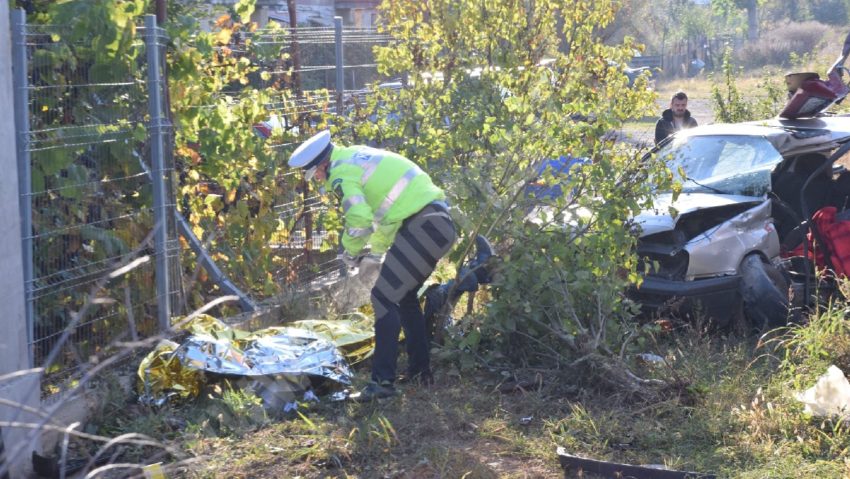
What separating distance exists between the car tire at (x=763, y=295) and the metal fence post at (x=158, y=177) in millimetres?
4197

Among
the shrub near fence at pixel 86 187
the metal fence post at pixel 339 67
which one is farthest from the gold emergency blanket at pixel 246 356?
the metal fence post at pixel 339 67

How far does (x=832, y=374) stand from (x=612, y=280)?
1.61 meters

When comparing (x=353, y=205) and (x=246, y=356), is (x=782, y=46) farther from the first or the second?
(x=246, y=356)

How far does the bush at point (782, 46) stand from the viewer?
43656mm

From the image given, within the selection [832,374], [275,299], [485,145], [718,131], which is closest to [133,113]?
[275,299]

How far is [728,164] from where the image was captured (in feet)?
27.3

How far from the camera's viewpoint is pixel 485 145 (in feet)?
24.1

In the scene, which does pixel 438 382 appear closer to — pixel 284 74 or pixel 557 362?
pixel 557 362

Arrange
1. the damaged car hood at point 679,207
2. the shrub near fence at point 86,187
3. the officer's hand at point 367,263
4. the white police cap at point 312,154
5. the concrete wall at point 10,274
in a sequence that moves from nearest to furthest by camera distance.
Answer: the concrete wall at point 10,274 < the shrub near fence at point 86,187 < the white police cap at point 312,154 < the damaged car hood at point 679,207 < the officer's hand at point 367,263

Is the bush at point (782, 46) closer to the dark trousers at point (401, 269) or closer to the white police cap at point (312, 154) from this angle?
the dark trousers at point (401, 269)

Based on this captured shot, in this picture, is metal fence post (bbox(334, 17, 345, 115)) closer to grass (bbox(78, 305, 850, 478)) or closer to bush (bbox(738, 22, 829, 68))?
grass (bbox(78, 305, 850, 478))

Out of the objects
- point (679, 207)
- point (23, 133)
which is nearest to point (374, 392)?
point (23, 133)

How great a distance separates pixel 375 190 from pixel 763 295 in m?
3.03

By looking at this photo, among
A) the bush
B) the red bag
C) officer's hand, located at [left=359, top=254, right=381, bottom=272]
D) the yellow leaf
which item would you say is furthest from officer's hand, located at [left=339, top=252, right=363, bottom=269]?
the bush
